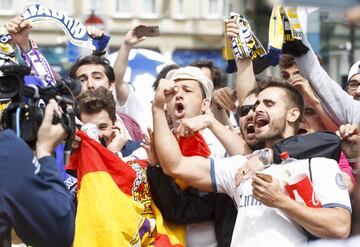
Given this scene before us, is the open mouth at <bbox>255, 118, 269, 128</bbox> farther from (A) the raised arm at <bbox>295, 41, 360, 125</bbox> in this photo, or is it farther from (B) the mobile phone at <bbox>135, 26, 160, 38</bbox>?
(B) the mobile phone at <bbox>135, 26, 160, 38</bbox>

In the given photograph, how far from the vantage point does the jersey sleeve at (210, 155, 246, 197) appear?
16.3 feet

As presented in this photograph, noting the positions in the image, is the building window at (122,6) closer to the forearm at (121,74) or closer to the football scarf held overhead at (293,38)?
the forearm at (121,74)

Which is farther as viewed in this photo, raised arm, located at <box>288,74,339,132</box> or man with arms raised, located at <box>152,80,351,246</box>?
raised arm, located at <box>288,74,339,132</box>

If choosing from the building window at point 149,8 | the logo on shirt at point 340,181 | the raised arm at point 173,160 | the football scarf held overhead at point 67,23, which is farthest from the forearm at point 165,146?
the building window at point 149,8

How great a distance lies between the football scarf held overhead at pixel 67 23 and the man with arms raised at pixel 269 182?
1.55 meters

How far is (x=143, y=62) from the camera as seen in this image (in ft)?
27.9

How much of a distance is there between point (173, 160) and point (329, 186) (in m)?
0.91

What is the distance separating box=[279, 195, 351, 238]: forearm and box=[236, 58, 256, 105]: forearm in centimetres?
142

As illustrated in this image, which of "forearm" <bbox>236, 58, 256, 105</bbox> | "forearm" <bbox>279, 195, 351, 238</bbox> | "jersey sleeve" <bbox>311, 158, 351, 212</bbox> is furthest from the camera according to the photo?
"forearm" <bbox>236, 58, 256, 105</bbox>

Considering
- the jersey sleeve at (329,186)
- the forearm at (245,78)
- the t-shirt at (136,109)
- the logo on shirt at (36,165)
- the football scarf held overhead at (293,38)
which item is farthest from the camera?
the t-shirt at (136,109)

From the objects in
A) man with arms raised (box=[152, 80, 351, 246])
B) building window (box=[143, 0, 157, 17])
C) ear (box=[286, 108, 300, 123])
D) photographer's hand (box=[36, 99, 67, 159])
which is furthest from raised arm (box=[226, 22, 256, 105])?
building window (box=[143, 0, 157, 17])

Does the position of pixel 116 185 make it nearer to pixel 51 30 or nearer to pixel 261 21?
pixel 261 21

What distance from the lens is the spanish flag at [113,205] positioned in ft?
15.9

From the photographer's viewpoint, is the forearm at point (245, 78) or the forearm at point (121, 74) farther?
the forearm at point (121, 74)
